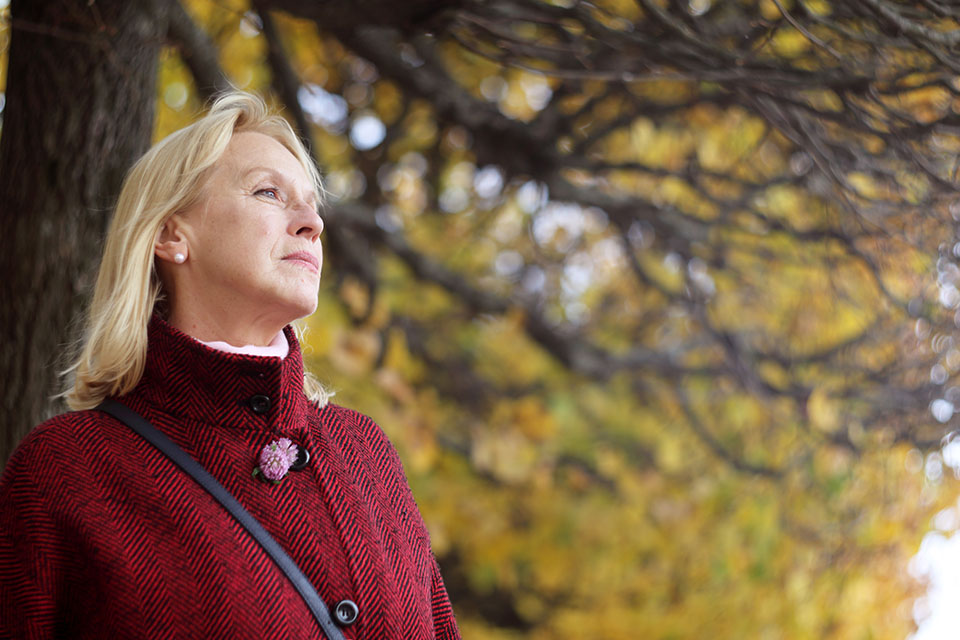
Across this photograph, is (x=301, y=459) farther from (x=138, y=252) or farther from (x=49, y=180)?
(x=49, y=180)

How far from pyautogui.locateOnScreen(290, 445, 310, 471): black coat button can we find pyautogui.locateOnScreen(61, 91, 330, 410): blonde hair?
23cm

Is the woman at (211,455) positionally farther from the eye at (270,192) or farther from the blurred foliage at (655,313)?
the blurred foliage at (655,313)

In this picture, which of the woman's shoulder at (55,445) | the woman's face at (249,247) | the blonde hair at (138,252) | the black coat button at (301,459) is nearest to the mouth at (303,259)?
the woman's face at (249,247)

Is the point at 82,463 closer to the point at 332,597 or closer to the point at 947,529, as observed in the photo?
the point at 332,597

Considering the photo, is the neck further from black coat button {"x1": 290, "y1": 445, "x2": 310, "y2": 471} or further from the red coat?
black coat button {"x1": 290, "y1": 445, "x2": 310, "y2": 471}

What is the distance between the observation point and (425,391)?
22.3 ft

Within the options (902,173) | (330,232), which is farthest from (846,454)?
(330,232)

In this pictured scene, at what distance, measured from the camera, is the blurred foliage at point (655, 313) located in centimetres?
377

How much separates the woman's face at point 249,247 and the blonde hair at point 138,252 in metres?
0.04

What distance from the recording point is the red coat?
1760mm

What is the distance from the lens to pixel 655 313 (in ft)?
25.1

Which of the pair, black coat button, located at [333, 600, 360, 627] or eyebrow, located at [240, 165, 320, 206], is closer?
black coat button, located at [333, 600, 360, 627]

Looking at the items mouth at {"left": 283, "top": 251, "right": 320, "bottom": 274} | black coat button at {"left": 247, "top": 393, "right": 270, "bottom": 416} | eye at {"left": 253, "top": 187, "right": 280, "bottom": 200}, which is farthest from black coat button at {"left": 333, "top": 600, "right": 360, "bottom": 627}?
eye at {"left": 253, "top": 187, "right": 280, "bottom": 200}

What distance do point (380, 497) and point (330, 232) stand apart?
2889 mm
